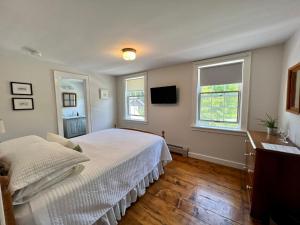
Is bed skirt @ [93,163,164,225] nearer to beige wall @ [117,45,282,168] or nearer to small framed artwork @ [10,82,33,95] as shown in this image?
beige wall @ [117,45,282,168]

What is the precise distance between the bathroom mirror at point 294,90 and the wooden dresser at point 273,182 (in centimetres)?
60

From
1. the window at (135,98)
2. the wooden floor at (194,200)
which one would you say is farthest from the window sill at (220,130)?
the window at (135,98)

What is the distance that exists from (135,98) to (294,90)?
3443 mm

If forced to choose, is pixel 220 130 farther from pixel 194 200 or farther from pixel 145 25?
pixel 145 25

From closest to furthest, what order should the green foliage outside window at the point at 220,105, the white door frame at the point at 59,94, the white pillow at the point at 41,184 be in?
1. the white pillow at the point at 41,184
2. the green foliage outside window at the point at 220,105
3. the white door frame at the point at 59,94

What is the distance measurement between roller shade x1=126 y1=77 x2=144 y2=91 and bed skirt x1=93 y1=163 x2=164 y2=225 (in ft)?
8.27

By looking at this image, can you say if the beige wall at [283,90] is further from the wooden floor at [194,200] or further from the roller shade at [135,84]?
the roller shade at [135,84]

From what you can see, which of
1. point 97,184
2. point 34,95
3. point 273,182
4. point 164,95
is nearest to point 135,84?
point 164,95

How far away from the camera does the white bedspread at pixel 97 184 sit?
0.99 m

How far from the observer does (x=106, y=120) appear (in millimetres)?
4363

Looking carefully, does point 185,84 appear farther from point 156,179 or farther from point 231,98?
point 156,179

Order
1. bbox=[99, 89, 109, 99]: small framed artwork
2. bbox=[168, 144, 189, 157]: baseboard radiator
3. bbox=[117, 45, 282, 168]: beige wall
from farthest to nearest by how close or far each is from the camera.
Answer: bbox=[99, 89, 109, 99]: small framed artwork → bbox=[168, 144, 189, 157]: baseboard radiator → bbox=[117, 45, 282, 168]: beige wall

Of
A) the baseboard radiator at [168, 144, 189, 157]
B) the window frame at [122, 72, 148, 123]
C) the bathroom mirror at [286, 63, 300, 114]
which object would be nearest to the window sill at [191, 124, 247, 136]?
the baseboard radiator at [168, 144, 189, 157]

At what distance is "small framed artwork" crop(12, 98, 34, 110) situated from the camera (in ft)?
8.06
